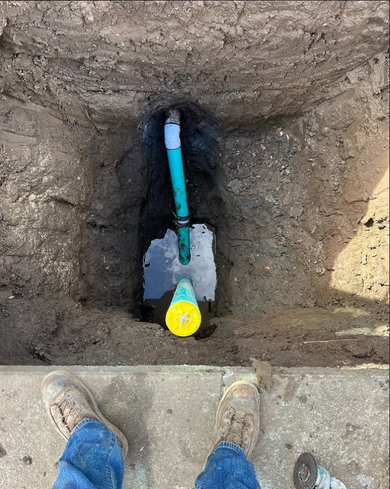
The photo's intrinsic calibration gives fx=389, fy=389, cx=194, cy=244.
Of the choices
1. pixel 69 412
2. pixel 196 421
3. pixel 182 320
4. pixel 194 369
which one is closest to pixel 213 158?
pixel 182 320

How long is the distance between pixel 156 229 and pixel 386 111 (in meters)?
1.99

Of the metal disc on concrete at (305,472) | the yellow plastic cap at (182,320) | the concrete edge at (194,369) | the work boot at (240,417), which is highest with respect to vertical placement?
the yellow plastic cap at (182,320)

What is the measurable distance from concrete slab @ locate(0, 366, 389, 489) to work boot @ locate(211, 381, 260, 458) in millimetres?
63

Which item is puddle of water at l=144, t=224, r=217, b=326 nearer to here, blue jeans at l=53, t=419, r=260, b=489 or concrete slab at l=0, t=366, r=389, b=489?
concrete slab at l=0, t=366, r=389, b=489

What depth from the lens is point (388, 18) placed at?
1979 mm

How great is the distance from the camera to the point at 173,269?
345 cm

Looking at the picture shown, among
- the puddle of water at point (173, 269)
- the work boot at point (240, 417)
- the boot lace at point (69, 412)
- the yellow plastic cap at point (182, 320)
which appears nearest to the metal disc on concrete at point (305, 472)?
the work boot at point (240, 417)

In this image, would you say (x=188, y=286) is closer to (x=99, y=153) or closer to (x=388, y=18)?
(x=99, y=153)

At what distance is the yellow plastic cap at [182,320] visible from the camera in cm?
222

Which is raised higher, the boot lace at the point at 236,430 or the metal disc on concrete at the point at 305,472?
the boot lace at the point at 236,430

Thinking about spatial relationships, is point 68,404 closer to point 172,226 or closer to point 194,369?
point 194,369

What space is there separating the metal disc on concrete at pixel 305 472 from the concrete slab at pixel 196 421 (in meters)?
0.03

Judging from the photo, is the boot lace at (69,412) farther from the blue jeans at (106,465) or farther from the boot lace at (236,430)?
the boot lace at (236,430)

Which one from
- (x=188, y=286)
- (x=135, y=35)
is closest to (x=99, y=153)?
(x=135, y=35)
